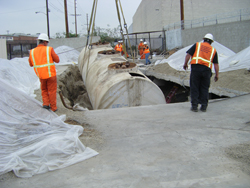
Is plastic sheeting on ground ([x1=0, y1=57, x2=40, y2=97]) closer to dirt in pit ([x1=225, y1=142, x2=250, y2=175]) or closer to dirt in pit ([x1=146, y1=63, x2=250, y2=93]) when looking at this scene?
dirt in pit ([x1=225, y1=142, x2=250, y2=175])

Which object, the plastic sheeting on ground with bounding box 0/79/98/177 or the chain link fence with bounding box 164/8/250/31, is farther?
the chain link fence with bounding box 164/8/250/31

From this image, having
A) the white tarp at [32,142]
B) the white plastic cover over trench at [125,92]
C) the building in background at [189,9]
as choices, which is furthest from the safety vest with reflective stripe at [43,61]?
the building in background at [189,9]

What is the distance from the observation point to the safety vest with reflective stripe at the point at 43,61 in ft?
16.1

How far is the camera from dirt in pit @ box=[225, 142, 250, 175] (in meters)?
2.71

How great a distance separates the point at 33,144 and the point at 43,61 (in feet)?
7.57

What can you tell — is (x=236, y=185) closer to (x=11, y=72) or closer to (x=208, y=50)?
(x=208, y=50)

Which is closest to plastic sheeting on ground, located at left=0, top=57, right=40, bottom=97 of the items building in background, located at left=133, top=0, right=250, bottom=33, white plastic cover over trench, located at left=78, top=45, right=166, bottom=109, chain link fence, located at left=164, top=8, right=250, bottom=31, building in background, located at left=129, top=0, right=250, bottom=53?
white plastic cover over trench, located at left=78, top=45, right=166, bottom=109

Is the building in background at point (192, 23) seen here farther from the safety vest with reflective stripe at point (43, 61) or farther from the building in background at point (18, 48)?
the safety vest with reflective stripe at point (43, 61)

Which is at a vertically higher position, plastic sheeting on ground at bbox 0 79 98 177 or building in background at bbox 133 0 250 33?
building in background at bbox 133 0 250 33

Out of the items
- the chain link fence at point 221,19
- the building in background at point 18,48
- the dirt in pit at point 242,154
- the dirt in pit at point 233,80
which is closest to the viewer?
the dirt in pit at point 242,154

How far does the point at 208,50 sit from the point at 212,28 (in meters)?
13.5

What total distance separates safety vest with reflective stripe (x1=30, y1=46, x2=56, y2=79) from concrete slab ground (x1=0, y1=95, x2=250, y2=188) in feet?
4.08

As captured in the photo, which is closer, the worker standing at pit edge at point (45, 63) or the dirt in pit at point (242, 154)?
the dirt in pit at point (242, 154)

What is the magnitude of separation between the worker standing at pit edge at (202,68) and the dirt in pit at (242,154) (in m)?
1.75
